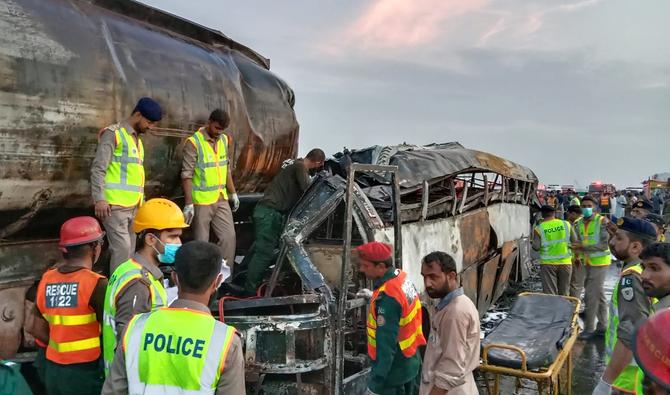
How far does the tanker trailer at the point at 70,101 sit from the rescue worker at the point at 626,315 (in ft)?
11.6

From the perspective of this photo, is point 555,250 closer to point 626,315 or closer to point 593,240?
point 593,240

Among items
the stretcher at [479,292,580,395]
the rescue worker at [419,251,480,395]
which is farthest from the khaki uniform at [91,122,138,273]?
the stretcher at [479,292,580,395]

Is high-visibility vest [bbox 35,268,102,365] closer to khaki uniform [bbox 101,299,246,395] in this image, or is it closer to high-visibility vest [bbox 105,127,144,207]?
khaki uniform [bbox 101,299,246,395]

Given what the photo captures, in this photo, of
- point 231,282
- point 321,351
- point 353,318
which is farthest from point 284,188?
point 321,351

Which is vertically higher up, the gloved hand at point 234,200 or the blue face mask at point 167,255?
the gloved hand at point 234,200

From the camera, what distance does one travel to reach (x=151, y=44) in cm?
424

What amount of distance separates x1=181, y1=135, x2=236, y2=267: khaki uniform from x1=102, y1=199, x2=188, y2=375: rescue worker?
168 cm

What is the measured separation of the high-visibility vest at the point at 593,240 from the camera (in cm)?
744

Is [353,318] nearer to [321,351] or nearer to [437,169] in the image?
[321,351]

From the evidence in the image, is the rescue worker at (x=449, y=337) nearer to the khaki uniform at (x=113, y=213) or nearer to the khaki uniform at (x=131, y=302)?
the khaki uniform at (x=131, y=302)

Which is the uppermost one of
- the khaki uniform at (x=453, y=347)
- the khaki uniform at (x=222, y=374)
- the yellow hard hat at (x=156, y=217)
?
the yellow hard hat at (x=156, y=217)

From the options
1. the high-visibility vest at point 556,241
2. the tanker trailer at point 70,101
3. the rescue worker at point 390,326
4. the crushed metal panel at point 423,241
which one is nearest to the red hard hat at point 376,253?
the rescue worker at point 390,326

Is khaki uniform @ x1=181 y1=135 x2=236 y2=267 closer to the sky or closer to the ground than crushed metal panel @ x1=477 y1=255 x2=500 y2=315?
closer to the sky

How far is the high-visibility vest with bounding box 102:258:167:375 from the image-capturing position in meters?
2.30
